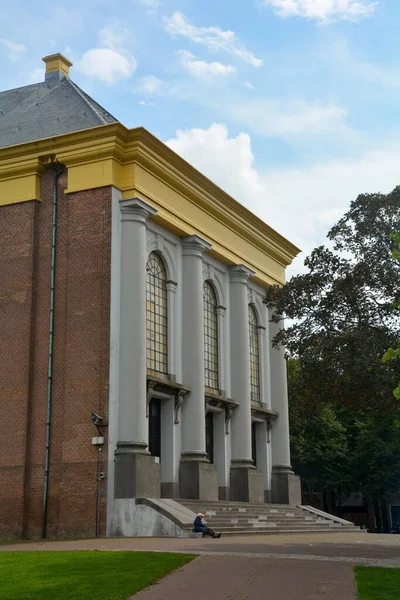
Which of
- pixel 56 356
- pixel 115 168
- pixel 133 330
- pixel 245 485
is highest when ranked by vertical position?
pixel 115 168

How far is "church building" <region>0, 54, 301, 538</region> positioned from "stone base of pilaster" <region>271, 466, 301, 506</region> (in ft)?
13.7

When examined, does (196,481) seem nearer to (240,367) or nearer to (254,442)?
(240,367)

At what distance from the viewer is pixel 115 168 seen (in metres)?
30.6

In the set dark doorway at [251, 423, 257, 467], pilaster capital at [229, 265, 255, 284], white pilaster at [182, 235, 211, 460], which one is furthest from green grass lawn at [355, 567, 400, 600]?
dark doorway at [251, 423, 257, 467]

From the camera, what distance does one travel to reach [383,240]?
2423 cm

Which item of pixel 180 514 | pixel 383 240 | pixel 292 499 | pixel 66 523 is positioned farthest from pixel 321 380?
pixel 292 499

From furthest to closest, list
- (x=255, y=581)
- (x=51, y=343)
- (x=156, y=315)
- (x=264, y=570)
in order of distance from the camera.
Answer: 1. (x=156, y=315)
2. (x=51, y=343)
3. (x=264, y=570)
4. (x=255, y=581)

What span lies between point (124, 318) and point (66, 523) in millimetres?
7129

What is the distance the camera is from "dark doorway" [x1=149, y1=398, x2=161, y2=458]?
32.4 meters

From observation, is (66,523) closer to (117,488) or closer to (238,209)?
(117,488)

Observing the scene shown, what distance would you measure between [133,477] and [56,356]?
526 centimetres

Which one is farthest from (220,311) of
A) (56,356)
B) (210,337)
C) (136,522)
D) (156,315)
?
(136,522)

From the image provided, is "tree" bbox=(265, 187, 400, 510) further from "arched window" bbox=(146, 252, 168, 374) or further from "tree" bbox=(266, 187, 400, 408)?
"arched window" bbox=(146, 252, 168, 374)

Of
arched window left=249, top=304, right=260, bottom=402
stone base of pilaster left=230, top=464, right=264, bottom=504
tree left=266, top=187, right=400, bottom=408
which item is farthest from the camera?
arched window left=249, top=304, right=260, bottom=402
